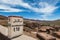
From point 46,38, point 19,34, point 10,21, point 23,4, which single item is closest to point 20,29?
point 19,34

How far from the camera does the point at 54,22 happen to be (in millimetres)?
22578

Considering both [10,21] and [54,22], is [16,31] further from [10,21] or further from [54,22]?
[54,22]

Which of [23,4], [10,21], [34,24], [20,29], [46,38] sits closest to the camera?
Result: [46,38]

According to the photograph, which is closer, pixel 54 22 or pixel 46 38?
pixel 46 38

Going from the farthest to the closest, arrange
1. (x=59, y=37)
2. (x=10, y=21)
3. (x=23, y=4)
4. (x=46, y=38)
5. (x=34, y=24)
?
(x=34, y=24)
(x=23, y=4)
(x=59, y=37)
(x=10, y=21)
(x=46, y=38)

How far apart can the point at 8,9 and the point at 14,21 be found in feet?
19.1

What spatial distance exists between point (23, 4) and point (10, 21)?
17.9ft

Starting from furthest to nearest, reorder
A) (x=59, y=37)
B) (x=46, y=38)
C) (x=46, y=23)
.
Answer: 1. (x=46, y=23)
2. (x=59, y=37)
3. (x=46, y=38)

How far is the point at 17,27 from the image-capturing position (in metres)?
11.4

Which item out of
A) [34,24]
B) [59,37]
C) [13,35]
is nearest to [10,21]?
[13,35]

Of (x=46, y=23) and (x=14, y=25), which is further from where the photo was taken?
(x=46, y=23)

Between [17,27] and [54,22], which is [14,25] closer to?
[17,27]

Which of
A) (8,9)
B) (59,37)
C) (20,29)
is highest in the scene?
(8,9)

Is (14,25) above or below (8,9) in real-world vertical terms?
below
